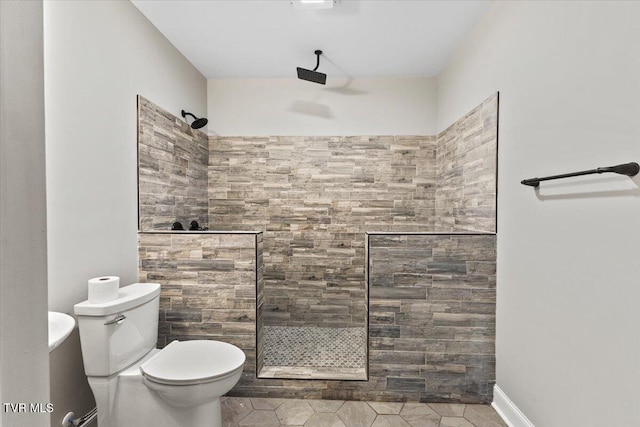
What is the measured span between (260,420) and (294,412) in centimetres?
21

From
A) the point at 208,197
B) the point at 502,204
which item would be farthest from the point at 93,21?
the point at 502,204

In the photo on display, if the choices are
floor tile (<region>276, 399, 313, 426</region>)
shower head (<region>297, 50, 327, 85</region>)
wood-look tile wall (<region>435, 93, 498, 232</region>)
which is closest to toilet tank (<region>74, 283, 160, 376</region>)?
floor tile (<region>276, 399, 313, 426</region>)

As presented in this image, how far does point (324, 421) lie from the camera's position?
1.87 m

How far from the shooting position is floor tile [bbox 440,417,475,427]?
183 centimetres

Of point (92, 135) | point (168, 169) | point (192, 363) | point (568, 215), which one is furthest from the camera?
point (168, 169)

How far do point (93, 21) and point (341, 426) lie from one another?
105 inches

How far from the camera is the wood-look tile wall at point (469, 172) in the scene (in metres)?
2.04

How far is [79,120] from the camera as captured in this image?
166 cm

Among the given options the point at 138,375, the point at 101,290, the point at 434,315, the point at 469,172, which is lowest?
the point at 138,375

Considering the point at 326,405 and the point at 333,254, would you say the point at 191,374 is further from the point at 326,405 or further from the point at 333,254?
the point at 333,254

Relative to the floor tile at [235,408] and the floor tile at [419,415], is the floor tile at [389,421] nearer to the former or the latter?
the floor tile at [419,415]

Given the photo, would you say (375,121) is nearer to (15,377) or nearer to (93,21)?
(93,21)

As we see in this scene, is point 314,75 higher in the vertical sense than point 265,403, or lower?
higher

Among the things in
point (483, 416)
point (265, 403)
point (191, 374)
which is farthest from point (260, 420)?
point (483, 416)
